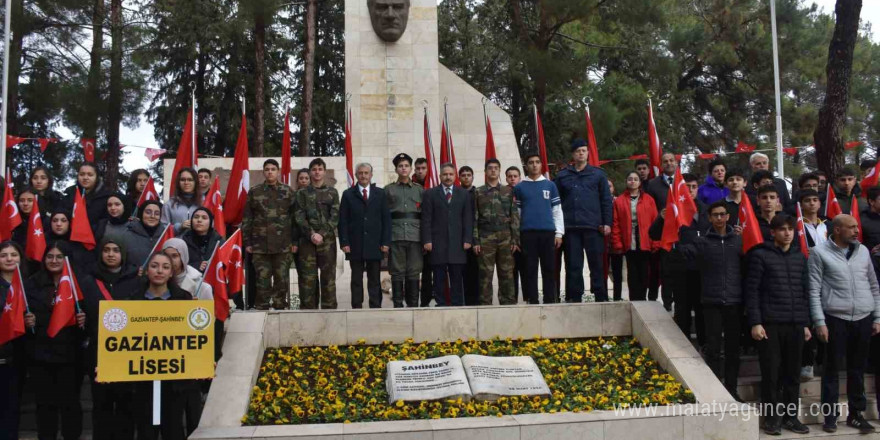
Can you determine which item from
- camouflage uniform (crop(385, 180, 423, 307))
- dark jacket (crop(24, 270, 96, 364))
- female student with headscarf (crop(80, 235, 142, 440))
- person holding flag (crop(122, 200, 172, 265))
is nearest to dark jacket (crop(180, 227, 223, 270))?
person holding flag (crop(122, 200, 172, 265))

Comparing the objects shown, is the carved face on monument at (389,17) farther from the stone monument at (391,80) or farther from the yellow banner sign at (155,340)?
the yellow banner sign at (155,340)

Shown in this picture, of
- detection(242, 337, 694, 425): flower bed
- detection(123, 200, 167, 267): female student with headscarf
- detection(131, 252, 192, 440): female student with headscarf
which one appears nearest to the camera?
detection(131, 252, 192, 440): female student with headscarf

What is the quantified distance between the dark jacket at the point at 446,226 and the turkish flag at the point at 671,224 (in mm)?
1886

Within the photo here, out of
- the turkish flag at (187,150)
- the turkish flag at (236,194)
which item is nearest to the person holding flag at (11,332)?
the turkish flag at (236,194)

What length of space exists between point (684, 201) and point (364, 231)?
124 inches

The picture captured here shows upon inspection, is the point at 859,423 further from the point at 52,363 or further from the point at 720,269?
the point at 52,363

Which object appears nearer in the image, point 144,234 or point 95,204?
point 144,234

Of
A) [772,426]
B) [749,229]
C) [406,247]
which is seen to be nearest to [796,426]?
[772,426]

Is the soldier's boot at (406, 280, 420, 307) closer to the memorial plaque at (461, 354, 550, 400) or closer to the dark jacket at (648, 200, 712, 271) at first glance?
the memorial plaque at (461, 354, 550, 400)

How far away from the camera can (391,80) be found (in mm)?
12047

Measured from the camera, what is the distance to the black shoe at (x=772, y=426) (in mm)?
5723

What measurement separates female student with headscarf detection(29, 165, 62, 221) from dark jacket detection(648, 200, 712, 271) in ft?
18.8

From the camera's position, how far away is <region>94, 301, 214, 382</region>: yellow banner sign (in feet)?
14.8

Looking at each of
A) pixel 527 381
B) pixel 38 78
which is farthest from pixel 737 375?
pixel 38 78
